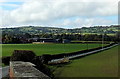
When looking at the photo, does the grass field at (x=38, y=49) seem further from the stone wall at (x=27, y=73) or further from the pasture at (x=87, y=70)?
the stone wall at (x=27, y=73)

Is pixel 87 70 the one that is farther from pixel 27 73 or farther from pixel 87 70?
pixel 27 73

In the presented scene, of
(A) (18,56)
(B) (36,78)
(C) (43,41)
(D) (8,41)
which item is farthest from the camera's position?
(C) (43,41)

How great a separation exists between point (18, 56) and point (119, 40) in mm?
135980

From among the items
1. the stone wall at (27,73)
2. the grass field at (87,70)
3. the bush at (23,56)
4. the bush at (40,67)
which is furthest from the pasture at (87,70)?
the stone wall at (27,73)

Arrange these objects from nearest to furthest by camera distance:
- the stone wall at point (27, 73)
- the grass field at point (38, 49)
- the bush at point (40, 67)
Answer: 1. the stone wall at point (27, 73)
2. the bush at point (40, 67)
3. the grass field at point (38, 49)

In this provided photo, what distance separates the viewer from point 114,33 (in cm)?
15300

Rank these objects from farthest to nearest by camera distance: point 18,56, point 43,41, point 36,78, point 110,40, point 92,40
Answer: point 110,40 < point 92,40 < point 43,41 < point 18,56 < point 36,78

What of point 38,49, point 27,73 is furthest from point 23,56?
point 38,49

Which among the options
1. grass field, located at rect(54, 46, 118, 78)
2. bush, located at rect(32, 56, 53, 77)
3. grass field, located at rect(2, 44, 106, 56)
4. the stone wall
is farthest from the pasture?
grass field, located at rect(2, 44, 106, 56)

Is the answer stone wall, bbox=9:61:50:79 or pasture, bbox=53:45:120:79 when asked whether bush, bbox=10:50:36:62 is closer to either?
pasture, bbox=53:45:120:79

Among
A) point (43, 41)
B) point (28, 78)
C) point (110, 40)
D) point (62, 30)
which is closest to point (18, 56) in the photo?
point (28, 78)

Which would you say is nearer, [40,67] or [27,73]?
[27,73]

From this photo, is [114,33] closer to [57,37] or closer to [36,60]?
[57,37]

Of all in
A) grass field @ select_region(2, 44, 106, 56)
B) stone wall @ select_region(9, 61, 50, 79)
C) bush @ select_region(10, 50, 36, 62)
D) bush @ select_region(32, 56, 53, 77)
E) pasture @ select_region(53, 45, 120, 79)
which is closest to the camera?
stone wall @ select_region(9, 61, 50, 79)
